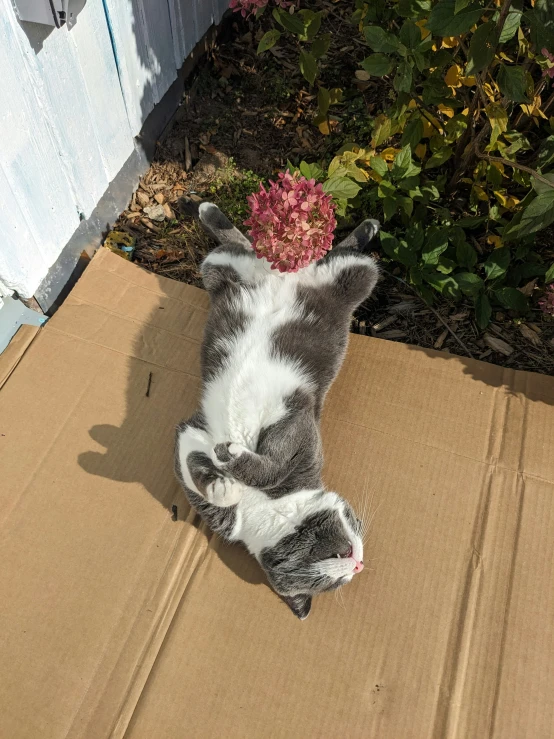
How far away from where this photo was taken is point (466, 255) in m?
2.25

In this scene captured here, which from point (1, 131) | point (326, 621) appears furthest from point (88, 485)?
point (1, 131)

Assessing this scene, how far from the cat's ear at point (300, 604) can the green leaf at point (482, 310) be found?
141 centimetres

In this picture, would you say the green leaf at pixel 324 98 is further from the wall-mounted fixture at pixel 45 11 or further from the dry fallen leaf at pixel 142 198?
the wall-mounted fixture at pixel 45 11

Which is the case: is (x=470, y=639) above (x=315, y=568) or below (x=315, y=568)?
below

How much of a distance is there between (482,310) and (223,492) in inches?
56.1

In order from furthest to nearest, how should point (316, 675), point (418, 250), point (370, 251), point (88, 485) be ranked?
point (370, 251), point (418, 250), point (88, 485), point (316, 675)

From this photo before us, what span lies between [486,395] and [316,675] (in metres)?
1.34

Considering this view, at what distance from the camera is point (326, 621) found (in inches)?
72.2

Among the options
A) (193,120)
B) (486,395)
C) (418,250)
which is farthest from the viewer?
(193,120)

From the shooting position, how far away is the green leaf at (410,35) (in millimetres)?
1672

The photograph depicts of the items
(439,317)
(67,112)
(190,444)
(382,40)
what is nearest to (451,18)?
(382,40)

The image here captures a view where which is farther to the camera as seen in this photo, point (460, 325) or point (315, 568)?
point (460, 325)

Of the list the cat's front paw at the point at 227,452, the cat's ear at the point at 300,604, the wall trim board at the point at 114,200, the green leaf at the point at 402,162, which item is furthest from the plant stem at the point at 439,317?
the wall trim board at the point at 114,200

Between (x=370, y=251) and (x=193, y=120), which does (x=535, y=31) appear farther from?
(x=193, y=120)
